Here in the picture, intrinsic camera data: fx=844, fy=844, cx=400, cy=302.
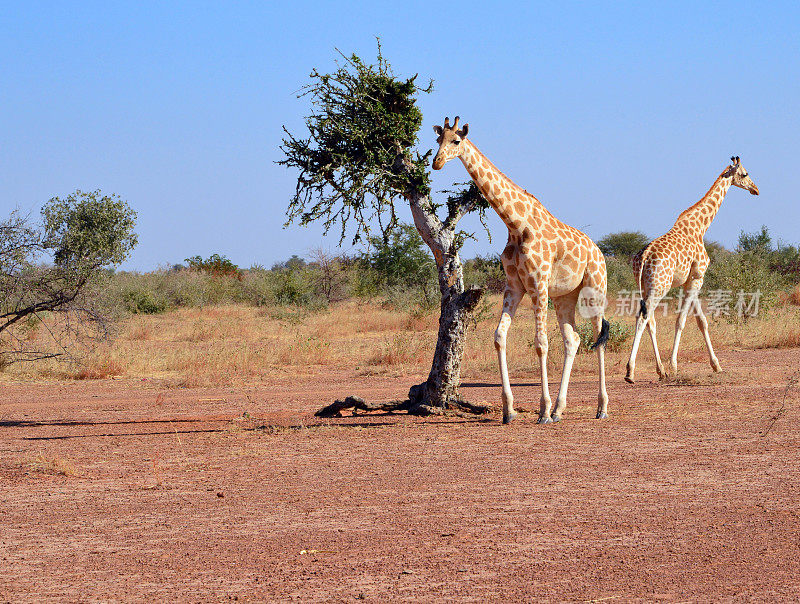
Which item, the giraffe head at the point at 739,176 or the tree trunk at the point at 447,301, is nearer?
the tree trunk at the point at 447,301

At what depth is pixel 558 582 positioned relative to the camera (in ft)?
15.0

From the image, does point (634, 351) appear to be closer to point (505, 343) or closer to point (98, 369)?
point (505, 343)

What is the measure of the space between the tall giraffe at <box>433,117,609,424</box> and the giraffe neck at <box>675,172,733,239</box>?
4992 millimetres

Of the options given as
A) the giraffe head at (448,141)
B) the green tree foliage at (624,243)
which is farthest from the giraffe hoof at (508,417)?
the green tree foliage at (624,243)

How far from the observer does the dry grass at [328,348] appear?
15.9 m

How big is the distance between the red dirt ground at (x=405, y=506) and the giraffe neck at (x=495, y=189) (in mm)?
2423

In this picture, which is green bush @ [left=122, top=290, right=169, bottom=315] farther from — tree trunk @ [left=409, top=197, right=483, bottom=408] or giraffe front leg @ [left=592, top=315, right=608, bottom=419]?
giraffe front leg @ [left=592, top=315, right=608, bottom=419]

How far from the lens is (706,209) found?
14.7 m

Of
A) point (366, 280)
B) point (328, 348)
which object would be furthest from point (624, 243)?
point (328, 348)

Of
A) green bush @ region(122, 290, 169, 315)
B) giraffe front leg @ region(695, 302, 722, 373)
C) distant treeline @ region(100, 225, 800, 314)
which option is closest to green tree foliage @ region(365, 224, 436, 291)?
distant treeline @ region(100, 225, 800, 314)

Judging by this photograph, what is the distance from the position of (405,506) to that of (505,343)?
12.9ft

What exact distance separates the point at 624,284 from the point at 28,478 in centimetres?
3038

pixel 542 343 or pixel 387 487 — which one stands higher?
pixel 542 343

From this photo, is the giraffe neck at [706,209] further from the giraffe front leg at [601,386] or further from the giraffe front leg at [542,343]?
the giraffe front leg at [542,343]
